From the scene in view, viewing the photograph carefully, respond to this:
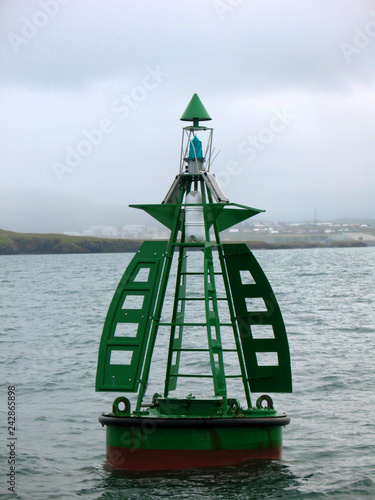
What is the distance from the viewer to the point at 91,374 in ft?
104

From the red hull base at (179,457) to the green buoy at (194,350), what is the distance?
0.7 inches

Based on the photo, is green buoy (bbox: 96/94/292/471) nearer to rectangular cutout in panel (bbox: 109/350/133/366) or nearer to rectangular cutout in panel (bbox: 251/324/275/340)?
rectangular cutout in panel (bbox: 109/350/133/366)

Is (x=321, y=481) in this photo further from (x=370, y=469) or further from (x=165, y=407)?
(x=165, y=407)

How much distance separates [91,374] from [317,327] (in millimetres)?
18726

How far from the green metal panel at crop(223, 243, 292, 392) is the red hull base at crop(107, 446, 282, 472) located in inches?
66.6

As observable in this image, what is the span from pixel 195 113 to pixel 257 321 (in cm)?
432

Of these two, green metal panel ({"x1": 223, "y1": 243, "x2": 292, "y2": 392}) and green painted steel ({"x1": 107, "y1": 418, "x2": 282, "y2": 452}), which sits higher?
green metal panel ({"x1": 223, "y1": 243, "x2": 292, "y2": 392})

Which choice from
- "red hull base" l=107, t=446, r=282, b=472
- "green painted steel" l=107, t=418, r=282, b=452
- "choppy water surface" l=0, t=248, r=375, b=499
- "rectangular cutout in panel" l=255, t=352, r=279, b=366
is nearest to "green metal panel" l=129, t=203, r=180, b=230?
"green painted steel" l=107, t=418, r=282, b=452

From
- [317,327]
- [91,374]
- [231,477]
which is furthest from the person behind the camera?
[317,327]

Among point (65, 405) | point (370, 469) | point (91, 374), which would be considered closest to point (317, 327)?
point (91, 374)

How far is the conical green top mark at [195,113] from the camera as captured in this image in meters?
18.4

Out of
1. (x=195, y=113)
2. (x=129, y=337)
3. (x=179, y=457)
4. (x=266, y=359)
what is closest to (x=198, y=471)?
(x=179, y=457)

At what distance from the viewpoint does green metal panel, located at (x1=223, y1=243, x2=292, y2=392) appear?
1848 centimetres

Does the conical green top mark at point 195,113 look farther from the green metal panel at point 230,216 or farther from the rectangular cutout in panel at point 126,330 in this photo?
the rectangular cutout in panel at point 126,330
